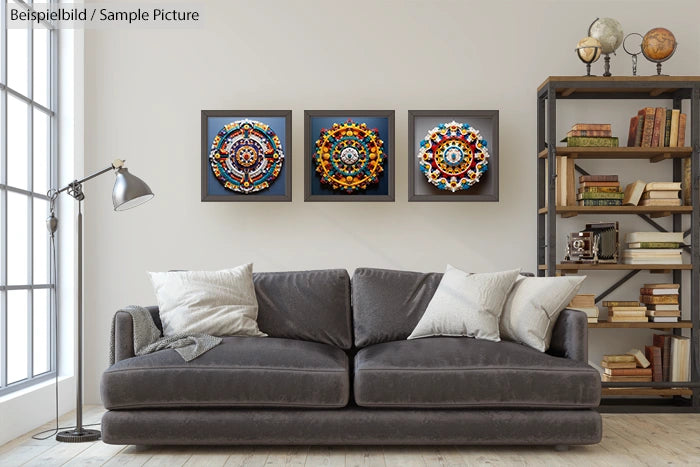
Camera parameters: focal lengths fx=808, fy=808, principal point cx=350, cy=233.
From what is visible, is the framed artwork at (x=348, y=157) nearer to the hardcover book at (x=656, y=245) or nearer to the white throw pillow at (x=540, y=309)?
the white throw pillow at (x=540, y=309)

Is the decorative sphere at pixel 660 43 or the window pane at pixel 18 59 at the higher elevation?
the decorative sphere at pixel 660 43

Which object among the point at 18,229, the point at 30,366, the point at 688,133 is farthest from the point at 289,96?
the point at 688,133

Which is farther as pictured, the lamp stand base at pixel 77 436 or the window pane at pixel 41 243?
the window pane at pixel 41 243

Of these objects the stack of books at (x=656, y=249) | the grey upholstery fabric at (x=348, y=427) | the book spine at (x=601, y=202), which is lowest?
the grey upholstery fabric at (x=348, y=427)

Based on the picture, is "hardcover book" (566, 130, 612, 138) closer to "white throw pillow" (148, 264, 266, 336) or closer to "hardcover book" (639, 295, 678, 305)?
"hardcover book" (639, 295, 678, 305)

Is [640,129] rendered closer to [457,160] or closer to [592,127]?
[592,127]

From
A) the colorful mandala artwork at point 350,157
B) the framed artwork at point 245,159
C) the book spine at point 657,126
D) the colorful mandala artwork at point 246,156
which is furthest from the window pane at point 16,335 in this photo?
the book spine at point 657,126

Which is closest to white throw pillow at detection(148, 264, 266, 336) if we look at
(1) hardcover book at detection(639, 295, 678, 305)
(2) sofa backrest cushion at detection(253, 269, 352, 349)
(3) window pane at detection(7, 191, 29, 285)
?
(2) sofa backrest cushion at detection(253, 269, 352, 349)

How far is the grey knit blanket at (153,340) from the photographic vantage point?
3838 millimetres

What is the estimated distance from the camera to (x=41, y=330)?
4.72 metres

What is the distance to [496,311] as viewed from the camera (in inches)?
165

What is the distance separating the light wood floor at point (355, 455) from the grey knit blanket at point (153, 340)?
462 mm

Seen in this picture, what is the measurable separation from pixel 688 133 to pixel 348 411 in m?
3.05

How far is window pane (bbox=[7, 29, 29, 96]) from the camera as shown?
4.30 meters
